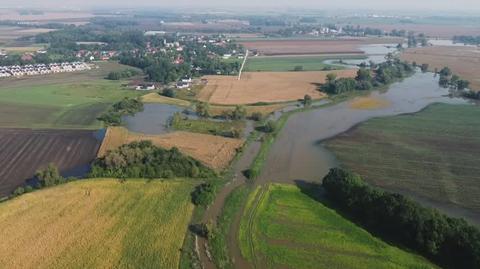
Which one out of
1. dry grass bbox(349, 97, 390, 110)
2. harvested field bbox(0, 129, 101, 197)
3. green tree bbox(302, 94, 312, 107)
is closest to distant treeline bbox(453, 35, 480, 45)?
dry grass bbox(349, 97, 390, 110)

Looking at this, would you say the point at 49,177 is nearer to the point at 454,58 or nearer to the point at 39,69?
the point at 39,69

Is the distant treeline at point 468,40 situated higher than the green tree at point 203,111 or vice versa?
the distant treeline at point 468,40

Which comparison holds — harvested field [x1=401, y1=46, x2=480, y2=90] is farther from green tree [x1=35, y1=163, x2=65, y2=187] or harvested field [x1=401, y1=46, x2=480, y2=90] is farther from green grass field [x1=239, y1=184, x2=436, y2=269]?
green tree [x1=35, y1=163, x2=65, y2=187]

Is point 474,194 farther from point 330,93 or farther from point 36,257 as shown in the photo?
point 330,93

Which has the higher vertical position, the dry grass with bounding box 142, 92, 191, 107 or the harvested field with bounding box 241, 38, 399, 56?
the harvested field with bounding box 241, 38, 399, 56

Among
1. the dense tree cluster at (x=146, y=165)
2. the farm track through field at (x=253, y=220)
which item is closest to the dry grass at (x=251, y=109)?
the dense tree cluster at (x=146, y=165)

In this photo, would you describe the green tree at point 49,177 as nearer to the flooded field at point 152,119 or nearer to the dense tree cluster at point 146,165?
the dense tree cluster at point 146,165
